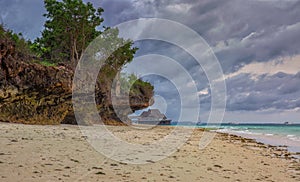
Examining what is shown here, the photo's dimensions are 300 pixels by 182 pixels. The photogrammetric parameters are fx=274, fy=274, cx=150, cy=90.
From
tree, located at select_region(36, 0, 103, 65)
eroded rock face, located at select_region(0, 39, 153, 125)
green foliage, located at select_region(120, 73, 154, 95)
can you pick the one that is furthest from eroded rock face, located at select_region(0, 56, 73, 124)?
green foliage, located at select_region(120, 73, 154, 95)

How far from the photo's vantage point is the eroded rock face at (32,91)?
47.7ft

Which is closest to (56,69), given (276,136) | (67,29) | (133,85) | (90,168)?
(67,29)

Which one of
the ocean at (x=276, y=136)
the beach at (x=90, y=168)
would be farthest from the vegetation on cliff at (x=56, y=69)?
the ocean at (x=276, y=136)

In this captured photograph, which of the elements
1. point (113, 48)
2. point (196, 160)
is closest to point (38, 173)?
point (196, 160)

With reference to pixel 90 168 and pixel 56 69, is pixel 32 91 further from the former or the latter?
pixel 90 168

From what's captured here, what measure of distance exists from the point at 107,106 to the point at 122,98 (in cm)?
438

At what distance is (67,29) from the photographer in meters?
25.2

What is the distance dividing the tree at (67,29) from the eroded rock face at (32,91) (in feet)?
18.9

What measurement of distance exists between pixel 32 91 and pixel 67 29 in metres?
10.4

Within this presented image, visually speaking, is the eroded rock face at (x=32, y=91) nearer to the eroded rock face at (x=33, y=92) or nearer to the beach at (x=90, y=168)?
the eroded rock face at (x=33, y=92)

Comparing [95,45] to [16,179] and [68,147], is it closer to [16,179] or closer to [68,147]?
[68,147]

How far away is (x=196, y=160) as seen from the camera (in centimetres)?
947

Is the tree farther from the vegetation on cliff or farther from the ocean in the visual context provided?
the ocean

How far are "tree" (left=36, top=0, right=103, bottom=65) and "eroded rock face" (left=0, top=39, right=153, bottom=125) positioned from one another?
576 cm
